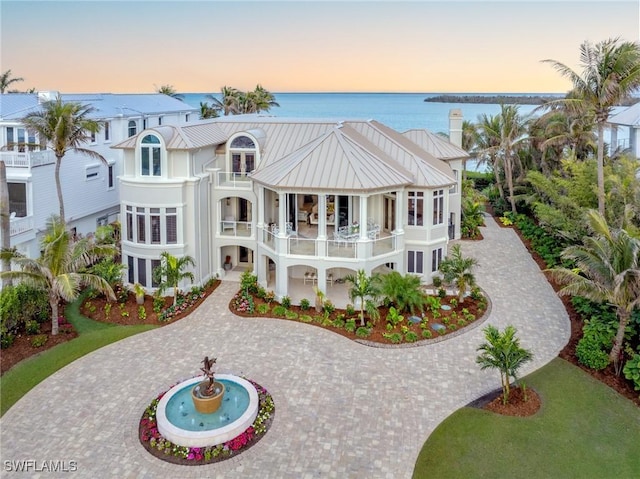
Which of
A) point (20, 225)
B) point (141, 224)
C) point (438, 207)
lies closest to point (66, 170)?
point (20, 225)

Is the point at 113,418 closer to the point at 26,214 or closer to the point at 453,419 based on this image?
the point at 453,419

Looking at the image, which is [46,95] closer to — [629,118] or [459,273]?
[459,273]

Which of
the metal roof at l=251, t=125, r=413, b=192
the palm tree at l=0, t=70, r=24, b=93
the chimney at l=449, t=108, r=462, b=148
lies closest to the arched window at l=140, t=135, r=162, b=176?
the metal roof at l=251, t=125, r=413, b=192

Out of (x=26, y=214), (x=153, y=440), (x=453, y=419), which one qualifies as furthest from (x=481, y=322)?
(x=26, y=214)

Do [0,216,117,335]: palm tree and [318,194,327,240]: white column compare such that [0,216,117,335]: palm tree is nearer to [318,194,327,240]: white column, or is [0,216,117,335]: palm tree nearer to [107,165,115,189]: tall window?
[318,194,327,240]: white column

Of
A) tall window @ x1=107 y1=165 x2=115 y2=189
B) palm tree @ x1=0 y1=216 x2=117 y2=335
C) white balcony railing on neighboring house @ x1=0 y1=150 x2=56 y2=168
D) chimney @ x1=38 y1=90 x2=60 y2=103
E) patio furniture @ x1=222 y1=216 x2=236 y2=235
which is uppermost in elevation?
chimney @ x1=38 y1=90 x2=60 y2=103
